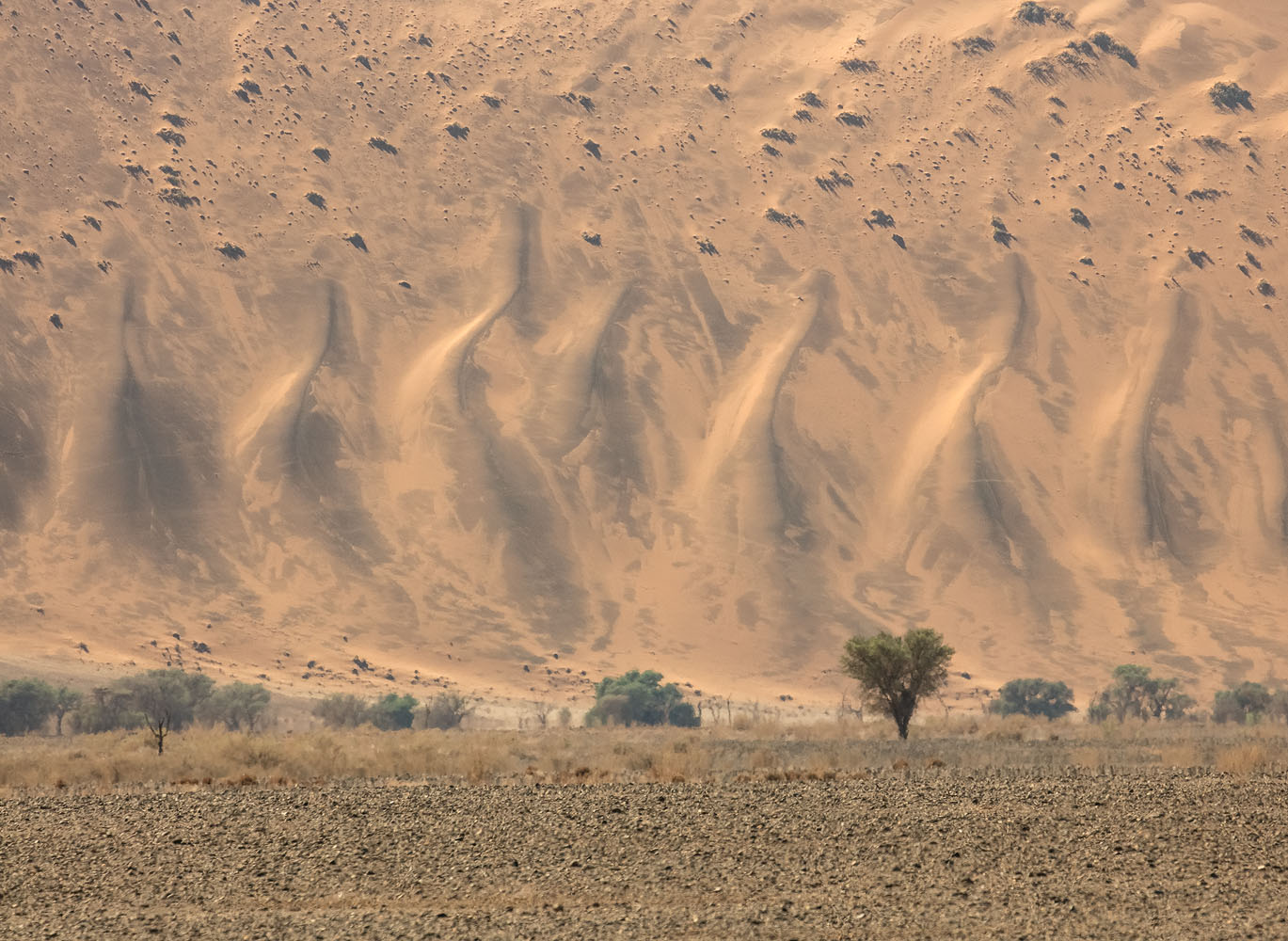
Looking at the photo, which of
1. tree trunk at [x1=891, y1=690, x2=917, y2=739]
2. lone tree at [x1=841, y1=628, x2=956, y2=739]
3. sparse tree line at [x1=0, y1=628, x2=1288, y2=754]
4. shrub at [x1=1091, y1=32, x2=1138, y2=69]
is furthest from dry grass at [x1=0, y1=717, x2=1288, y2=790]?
shrub at [x1=1091, y1=32, x2=1138, y2=69]

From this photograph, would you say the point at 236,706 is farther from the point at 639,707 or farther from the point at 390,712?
the point at 639,707

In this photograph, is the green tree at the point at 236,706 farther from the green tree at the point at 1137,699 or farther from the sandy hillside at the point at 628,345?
the green tree at the point at 1137,699

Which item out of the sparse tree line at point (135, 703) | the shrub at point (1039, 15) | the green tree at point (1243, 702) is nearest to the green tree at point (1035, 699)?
the green tree at point (1243, 702)

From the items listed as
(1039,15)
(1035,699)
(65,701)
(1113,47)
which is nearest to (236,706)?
(65,701)

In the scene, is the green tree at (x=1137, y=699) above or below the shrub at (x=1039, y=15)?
below

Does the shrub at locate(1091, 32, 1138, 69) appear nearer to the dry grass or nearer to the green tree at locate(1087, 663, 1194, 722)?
the green tree at locate(1087, 663, 1194, 722)

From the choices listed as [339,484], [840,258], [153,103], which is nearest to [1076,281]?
[840,258]

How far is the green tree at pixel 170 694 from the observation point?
200 feet

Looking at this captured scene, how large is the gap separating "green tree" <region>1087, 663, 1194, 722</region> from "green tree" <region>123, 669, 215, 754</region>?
39.9m

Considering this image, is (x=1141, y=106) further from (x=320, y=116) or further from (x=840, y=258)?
(x=320, y=116)

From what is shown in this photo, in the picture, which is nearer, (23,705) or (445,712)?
(23,705)

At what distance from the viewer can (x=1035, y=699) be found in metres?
71.9

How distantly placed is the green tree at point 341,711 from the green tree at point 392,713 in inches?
22.5

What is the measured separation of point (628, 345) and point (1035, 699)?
39494mm
